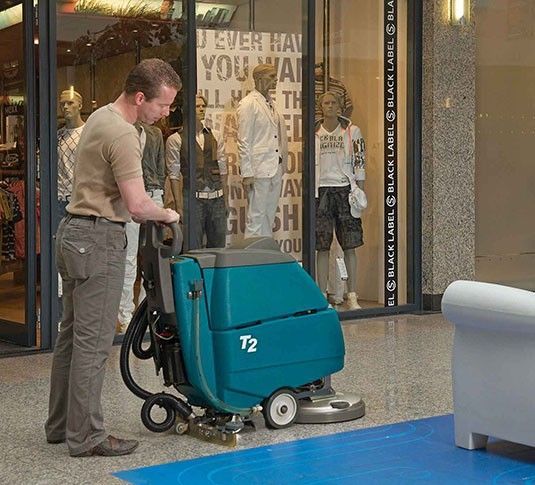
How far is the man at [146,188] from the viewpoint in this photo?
24.8ft

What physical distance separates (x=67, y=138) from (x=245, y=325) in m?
2.92

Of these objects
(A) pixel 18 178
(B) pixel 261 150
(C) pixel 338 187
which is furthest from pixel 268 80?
(A) pixel 18 178

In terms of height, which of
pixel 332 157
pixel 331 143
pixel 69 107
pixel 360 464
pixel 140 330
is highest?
pixel 69 107

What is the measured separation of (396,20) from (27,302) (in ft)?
12.2

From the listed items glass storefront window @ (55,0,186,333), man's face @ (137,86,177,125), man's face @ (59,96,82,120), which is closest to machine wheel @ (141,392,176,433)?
man's face @ (137,86,177,125)

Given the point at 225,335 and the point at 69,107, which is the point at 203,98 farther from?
the point at 225,335

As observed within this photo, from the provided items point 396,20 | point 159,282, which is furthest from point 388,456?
point 396,20

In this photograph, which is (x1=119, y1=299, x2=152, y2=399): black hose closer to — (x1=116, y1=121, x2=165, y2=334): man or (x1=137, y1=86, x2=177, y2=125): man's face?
(x1=137, y1=86, x2=177, y2=125): man's face

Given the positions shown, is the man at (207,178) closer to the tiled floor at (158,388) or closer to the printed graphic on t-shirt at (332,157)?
the printed graphic on t-shirt at (332,157)

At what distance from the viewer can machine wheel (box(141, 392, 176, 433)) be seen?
485cm

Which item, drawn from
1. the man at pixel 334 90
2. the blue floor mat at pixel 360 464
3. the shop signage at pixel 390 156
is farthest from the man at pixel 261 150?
the blue floor mat at pixel 360 464

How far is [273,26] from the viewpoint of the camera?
832 centimetres

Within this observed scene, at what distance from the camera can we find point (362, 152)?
8.88 m

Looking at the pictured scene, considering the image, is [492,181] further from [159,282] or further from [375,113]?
[159,282]
